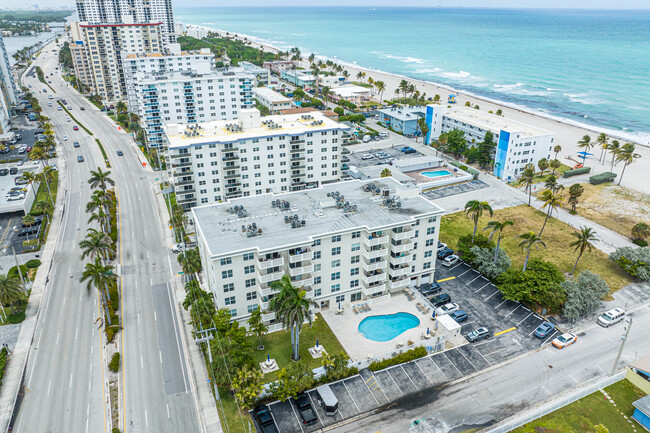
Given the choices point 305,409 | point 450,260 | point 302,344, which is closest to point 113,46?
point 450,260

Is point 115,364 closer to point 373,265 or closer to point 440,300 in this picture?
point 373,265

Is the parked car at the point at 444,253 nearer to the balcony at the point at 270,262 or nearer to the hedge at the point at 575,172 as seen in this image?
the balcony at the point at 270,262

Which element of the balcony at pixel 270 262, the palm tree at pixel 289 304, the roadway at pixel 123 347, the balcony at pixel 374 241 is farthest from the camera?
the balcony at pixel 374 241

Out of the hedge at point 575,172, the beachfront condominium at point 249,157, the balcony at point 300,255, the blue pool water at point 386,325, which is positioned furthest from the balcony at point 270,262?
the hedge at point 575,172

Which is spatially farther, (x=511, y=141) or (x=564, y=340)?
(x=511, y=141)

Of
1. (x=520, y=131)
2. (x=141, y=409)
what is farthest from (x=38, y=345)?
(x=520, y=131)

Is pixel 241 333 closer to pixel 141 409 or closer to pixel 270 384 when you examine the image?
pixel 270 384
